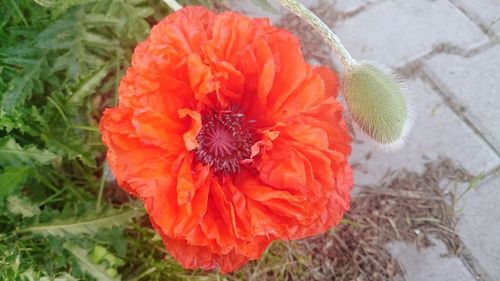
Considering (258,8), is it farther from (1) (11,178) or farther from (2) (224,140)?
(1) (11,178)

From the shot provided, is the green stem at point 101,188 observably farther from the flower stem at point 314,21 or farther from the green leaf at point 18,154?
the flower stem at point 314,21

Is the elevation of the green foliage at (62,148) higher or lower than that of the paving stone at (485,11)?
lower

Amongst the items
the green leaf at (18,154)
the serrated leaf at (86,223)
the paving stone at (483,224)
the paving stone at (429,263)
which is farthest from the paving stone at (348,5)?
the green leaf at (18,154)

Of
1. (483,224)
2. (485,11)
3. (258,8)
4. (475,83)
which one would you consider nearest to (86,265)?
(258,8)

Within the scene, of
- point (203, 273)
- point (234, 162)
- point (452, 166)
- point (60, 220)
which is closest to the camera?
point (234, 162)

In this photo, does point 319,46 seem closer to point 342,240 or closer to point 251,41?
point 342,240

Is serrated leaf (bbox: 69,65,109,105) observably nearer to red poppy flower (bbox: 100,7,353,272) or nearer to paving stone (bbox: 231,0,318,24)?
red poppy flower (bbox: 100,7,353,272)

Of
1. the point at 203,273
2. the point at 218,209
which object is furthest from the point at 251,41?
the point at 203,273
